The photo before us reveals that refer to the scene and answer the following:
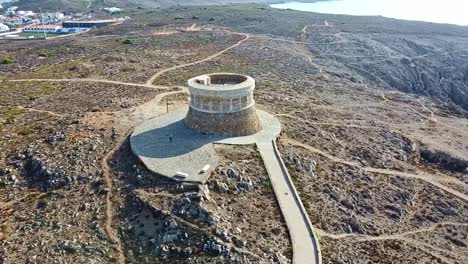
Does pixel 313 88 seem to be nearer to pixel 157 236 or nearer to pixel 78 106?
pixel 78 106

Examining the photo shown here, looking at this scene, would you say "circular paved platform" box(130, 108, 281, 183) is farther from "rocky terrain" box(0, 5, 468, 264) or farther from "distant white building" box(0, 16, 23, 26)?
"distant white building" box(0, 16, 23, 26)

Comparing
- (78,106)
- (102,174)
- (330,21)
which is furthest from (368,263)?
(330,21)

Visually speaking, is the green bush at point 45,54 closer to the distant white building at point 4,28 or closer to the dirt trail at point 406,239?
the distant white building at point 4,28

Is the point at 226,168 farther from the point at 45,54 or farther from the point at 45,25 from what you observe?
the point at 45,25

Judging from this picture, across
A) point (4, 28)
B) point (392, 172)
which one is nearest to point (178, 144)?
point (392, 172)

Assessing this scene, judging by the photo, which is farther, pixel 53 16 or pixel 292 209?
pixel 53 16

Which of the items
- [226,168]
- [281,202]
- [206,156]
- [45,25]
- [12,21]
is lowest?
[12,21]
